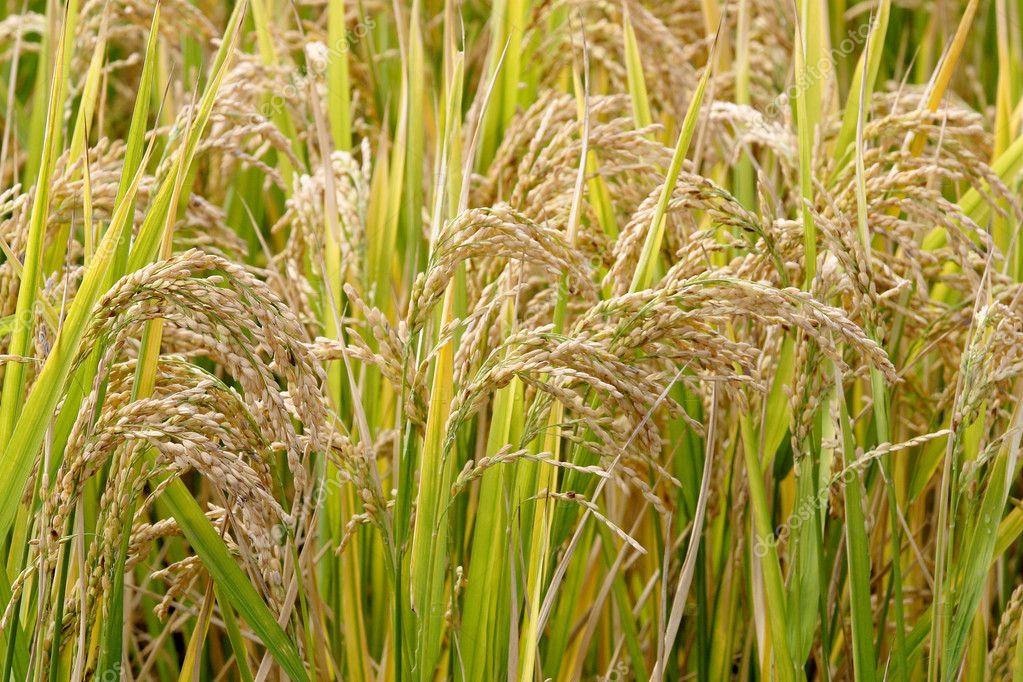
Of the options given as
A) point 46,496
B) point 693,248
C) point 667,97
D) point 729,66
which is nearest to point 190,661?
point 46,496

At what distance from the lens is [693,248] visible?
1354 mm

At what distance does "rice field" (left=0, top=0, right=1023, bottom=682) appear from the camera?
3.42ft

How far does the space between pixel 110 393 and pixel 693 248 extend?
76 centimetres

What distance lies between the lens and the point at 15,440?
3.43 ft

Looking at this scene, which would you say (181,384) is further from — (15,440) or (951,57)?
(951,57)

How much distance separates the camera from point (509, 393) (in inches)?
51.9

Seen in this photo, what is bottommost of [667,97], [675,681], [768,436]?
[675,681]

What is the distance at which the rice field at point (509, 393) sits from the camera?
104 cm

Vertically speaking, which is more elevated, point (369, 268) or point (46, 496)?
point (369, 268)

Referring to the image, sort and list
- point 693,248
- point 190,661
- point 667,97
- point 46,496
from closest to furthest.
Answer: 1. point 46,496
2. point 190,661
3. point 693,248
4. point 667,97

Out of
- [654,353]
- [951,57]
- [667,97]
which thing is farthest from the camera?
[667,97]

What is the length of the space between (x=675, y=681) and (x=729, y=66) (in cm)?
146

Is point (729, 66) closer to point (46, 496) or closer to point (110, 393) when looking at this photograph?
point (110, 393)

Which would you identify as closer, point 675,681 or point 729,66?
point 675,681
